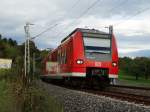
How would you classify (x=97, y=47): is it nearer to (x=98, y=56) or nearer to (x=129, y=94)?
(x=98, y=56)

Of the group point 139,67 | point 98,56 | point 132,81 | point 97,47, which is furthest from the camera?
point 139,67

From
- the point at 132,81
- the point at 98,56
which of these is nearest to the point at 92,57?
the point at 98,56

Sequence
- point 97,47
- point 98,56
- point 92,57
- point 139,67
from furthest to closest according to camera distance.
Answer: point 139,67, point 97,47, point 98,56, point 92,57

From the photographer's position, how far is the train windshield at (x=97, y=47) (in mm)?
22844

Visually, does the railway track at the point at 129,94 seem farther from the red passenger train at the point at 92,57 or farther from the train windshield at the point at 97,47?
the train windshield at the point at 97,47

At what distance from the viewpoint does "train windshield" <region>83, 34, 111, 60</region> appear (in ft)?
74.9

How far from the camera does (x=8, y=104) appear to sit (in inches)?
480

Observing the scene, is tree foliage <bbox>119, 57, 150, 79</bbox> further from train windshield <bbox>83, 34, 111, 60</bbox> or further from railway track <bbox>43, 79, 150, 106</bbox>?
train windshield <bbox>83, 34, 111, 60</bbox>

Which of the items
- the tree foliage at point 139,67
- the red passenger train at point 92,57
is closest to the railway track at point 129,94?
the red passenger train at point 92,57

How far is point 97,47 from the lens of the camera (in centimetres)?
2300

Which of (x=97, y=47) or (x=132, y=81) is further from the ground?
(x=97, y=47)

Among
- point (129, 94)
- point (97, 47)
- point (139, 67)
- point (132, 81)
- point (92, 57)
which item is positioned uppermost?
point (139, 67)

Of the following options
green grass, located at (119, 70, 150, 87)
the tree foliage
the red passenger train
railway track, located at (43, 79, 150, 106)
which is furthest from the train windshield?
the tree foliage

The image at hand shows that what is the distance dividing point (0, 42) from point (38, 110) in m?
74.8
